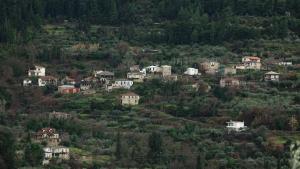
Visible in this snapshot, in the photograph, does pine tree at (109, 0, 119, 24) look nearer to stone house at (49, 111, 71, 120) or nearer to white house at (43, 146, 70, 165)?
stone house at (49, 111, 71, 120)

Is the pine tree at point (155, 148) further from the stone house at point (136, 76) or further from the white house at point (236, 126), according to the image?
the stone house at point (136, 76)

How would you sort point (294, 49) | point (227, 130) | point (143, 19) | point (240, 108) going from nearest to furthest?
1. point (227, 130)
2. point (240, 108)
3. point (294, 49)
4. point (143, 19)

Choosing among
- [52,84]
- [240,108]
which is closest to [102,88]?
[52,84]


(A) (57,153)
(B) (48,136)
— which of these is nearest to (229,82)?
(B) (48,136)

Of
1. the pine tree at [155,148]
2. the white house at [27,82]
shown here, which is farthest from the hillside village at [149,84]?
the white house at [27,82]

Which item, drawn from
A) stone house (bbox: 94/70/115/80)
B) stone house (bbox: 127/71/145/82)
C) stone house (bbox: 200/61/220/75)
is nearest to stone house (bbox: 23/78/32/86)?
stone house (bbox: 94/70/115/80)

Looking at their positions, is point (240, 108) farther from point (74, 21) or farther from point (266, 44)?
point (74, 21)
